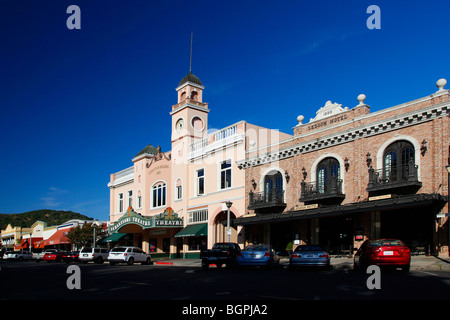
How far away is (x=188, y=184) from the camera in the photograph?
42.3 meters

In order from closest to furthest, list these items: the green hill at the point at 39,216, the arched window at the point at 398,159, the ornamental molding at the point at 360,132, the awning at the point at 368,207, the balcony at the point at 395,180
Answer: the awning at the point at 368,207 → the balcony at the point at 395,180 → the ornamental molding at the point at 360,132 → the arched window at the point at 398,159 → the green hill at the point at 39,216

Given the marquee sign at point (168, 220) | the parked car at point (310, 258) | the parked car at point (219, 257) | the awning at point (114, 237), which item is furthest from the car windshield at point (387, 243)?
the awning at point (114, 237)

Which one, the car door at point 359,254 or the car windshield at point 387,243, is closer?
the car windshield at point 387,243

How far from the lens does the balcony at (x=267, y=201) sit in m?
31.5

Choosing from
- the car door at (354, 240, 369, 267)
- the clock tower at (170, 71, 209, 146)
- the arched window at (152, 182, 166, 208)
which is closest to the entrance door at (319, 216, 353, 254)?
the car door at (354, 240, 369, 267)

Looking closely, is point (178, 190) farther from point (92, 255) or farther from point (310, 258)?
point (310, 258)

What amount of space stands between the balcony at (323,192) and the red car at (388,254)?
9.56m

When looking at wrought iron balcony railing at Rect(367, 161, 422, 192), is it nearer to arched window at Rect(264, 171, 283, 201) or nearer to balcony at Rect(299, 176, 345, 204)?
balcony at Rect(299, 176, 345, 204)

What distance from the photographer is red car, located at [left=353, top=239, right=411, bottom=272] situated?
17.1m

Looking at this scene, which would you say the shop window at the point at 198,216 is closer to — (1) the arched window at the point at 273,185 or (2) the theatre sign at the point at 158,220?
(2) the theatre sign at the point at 158,220

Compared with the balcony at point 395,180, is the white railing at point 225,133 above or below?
above

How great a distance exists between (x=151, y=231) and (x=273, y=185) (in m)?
19.1

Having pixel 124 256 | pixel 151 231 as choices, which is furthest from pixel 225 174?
pixel 151 231

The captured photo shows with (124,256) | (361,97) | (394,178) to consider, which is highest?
(361,97)
